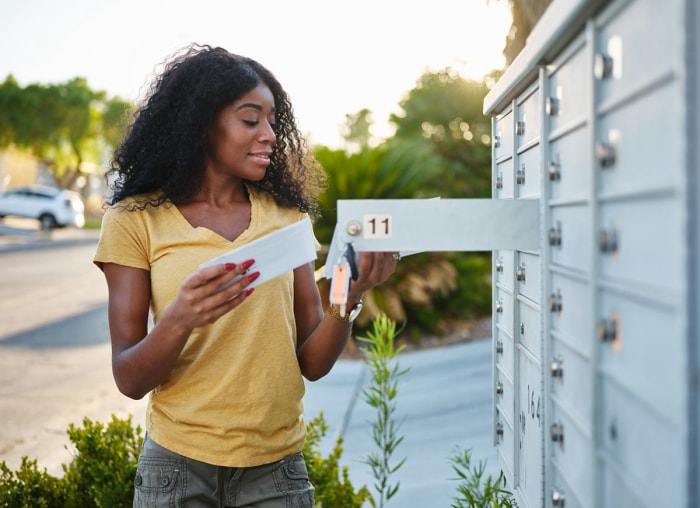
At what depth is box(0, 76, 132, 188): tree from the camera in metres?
39.9

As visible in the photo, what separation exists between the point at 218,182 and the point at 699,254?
141 cm

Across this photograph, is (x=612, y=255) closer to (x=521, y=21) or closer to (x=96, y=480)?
(x=96, y=480)

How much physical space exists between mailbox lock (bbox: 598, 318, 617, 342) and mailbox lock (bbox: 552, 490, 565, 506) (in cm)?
48

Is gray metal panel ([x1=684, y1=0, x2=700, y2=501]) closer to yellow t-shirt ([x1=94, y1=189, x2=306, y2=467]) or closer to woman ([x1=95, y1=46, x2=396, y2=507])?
woman ([x1=95, y1=46, x2=396, y2=507])

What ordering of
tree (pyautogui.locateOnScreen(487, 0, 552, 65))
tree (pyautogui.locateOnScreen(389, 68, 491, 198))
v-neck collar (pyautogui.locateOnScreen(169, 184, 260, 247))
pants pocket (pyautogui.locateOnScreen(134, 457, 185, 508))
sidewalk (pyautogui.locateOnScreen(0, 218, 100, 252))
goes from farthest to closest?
sidewalk (pyautogui.locateOnScreen(0, 218, 100, 252))
tree (pyautogui.locateOnScreen(389, 68, 491, 198))
tree (pyautogui.locateOnScreen(487, 0, 552, 65))
v-neck collar (pyautogui.locateOnScreen(169, 184, 260, 247))
pants pocket (pyautogui.locateOnScreen(134, 457, 185, 508))

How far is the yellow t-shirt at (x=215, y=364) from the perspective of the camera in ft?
6.31

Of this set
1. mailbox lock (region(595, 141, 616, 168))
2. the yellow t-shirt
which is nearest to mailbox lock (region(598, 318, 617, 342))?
mailbox lock (region(595, 141, 616, 168))

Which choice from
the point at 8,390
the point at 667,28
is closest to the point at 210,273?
the point at 667,28

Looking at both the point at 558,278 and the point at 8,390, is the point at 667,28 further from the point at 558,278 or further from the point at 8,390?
the point at 8,390

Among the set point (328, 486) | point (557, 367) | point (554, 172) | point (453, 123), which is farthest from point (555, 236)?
point (453, 123)

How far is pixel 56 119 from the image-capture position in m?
41.2

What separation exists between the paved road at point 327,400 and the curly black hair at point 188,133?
86 cm

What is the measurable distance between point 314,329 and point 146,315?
17.1 inches

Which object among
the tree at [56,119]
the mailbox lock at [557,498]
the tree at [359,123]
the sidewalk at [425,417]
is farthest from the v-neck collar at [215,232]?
the tree at [359,123]
